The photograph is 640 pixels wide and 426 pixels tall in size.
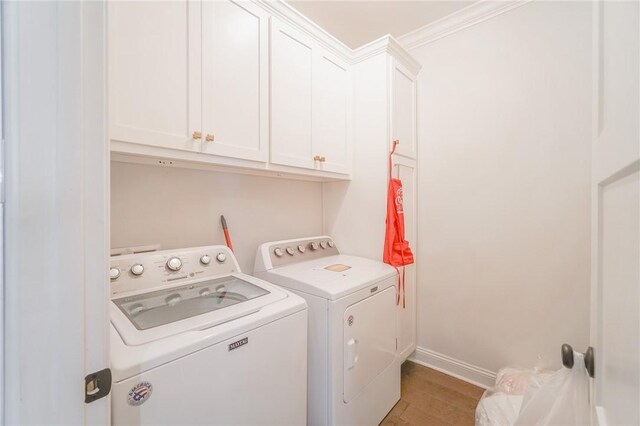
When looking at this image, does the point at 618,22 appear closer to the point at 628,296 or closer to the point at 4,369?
the point at 628,296

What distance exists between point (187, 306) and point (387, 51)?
200 cm

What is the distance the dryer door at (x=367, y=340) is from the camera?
4.47 ft

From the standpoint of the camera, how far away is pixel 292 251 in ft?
6.05

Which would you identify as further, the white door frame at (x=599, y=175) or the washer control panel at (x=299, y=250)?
the washer control panel at (x=299, y=250)

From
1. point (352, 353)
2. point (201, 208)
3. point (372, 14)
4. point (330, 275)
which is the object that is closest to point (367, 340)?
point (352, 353)

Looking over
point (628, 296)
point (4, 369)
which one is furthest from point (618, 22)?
point (4, 369)

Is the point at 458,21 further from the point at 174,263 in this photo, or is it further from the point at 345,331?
the point at 174,263

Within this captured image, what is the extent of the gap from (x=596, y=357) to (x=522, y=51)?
199 cm

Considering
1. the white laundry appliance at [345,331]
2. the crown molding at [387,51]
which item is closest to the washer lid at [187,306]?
the white laundry appliance at [345,331]

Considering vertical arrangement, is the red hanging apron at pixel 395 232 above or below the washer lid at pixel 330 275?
above

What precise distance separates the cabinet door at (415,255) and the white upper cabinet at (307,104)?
0.47m

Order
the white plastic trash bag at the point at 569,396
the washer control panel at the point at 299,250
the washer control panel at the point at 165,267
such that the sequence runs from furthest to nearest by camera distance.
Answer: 1. the washer control panel at the point at 299,250
2. the washer control panel at the point at 165,267
3. the white plastic trash bag at the point at 569,396

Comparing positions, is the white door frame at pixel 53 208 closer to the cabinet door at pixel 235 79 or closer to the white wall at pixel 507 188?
the cabinet door at pixel 235 79

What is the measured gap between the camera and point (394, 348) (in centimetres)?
173
